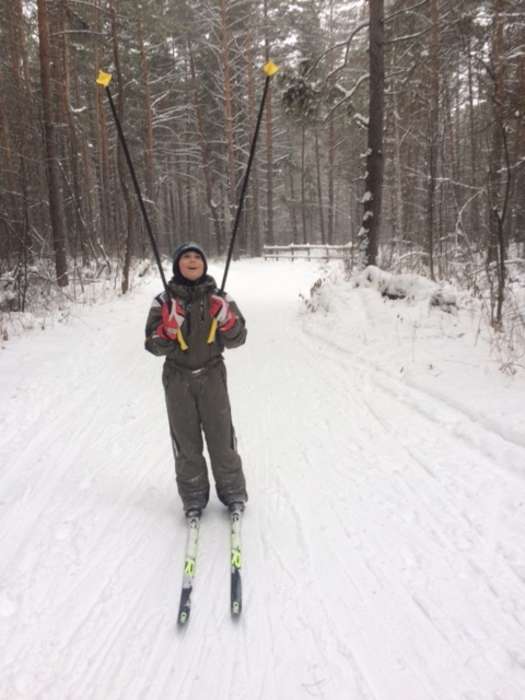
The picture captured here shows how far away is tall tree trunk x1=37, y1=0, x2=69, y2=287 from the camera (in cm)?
1244

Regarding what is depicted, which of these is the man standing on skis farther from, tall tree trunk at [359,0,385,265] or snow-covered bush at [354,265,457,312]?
tall tree trunk at [359,0,385,265]

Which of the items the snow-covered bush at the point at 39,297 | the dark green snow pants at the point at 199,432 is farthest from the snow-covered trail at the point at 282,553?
the snow-covered bush at the point at 39,297

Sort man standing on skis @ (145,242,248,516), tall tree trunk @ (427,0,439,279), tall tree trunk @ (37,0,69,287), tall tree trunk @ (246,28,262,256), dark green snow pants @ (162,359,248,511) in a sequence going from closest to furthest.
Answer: man standing on skis @ (145,242,248,516) < dark green snow pants @ (162,359,248,511) < tall tree trunk @ (427,0,439,279) < tall tree trunk @ (37,0,69,287) < tall tree trunk @ (246,28,262,256)

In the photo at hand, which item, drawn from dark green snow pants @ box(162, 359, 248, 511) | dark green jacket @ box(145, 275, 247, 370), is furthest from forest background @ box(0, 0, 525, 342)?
dark green snow pants @ box(162, 359, 248, 511)

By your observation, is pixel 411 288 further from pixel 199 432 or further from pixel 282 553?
pixel 282 553

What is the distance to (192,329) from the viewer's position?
11.5 feet

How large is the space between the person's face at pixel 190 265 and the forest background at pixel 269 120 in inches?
208

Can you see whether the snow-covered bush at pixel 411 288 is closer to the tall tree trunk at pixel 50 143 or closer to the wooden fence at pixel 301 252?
the tall tree trunk at pixel 50 143

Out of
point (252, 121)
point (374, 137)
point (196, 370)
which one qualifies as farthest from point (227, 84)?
point (196, 370)

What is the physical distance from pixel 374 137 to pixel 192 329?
9.17 meters

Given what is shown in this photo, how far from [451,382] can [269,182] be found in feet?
79.3

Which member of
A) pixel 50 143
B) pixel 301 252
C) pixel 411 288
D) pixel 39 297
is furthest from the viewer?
pixel 301 252

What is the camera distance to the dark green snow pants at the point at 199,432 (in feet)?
11.8

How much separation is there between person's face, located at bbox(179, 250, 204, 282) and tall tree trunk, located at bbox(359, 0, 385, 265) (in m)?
8.60
